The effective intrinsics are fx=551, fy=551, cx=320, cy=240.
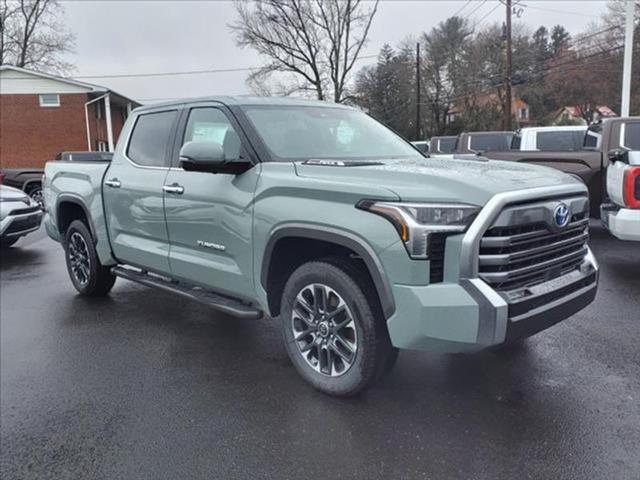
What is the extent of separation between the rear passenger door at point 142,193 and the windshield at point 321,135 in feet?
3.30

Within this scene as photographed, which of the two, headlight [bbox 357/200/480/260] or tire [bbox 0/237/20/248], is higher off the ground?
headlight [bbox 357/200/480/260]

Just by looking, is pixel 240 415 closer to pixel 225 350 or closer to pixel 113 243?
pixel 225 350

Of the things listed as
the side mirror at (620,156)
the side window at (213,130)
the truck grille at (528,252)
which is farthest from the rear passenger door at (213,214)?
the side mirror at (620,156)

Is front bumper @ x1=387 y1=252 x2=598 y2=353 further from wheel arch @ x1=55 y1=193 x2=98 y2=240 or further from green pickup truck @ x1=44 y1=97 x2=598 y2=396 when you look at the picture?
wheel arch @ x1=55 y1=193 x2=98 y2=240

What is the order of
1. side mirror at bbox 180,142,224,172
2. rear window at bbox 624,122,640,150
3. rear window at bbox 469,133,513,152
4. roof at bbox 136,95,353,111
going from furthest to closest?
1. rear window at bbox 469,133,513,152
2. rear window at bbox 624,122,640,150
3. roof at bbox 136,95,353,111
4. side mirror at bbox 180,142,224,172

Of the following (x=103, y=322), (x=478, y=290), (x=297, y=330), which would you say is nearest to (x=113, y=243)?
(x=103, y=322)

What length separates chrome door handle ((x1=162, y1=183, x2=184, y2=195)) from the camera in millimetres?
4230

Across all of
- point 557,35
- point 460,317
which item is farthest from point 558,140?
point 557,35

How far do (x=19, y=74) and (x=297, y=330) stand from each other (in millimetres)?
31934

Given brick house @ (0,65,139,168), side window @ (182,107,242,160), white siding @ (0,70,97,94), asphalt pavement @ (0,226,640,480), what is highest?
white siding @ (0,70,97,94)

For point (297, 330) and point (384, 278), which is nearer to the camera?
point (384, 278)

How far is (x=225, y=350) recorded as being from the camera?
4441 millimetres

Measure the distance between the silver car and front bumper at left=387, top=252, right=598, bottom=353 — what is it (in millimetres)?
7713

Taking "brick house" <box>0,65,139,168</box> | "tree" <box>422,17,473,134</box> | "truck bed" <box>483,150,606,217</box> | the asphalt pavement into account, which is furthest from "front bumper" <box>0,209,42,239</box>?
"tree" <box>422,17,473,134</box>
